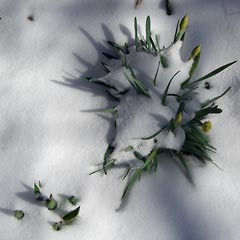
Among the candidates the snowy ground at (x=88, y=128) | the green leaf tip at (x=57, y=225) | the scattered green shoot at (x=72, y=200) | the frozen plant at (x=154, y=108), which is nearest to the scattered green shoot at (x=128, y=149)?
the frozen plant at (x=154, y=108)

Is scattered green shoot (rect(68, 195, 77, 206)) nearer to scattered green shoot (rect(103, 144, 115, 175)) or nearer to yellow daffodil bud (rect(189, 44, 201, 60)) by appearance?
scattered green shoot (rect(103, 144, 115, 175))

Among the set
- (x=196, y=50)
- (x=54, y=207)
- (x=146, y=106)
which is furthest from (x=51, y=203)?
(x=196, y=50)

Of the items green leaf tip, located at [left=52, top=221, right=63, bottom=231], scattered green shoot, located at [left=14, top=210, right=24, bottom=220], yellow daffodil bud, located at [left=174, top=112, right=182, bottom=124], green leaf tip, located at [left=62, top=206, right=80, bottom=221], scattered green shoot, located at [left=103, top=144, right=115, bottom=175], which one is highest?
yellow daffodil bud, located at [left=174, top=112, right=182, bottom=124]

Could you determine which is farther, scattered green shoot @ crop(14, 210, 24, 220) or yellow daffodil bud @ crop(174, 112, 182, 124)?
scattered green shoot @ crop(14, 210, 24, 220)

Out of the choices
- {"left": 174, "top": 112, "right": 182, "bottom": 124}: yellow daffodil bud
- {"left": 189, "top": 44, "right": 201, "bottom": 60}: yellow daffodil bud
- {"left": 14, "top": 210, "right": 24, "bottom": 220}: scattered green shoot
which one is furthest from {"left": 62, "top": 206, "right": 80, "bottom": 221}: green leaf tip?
{"left": 189, "top": 44, "right": 201, "bottom": 60}: yellow daffodil bud

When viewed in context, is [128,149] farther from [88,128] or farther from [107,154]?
[88,128]

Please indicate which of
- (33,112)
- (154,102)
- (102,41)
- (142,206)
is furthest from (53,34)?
(142,206)
